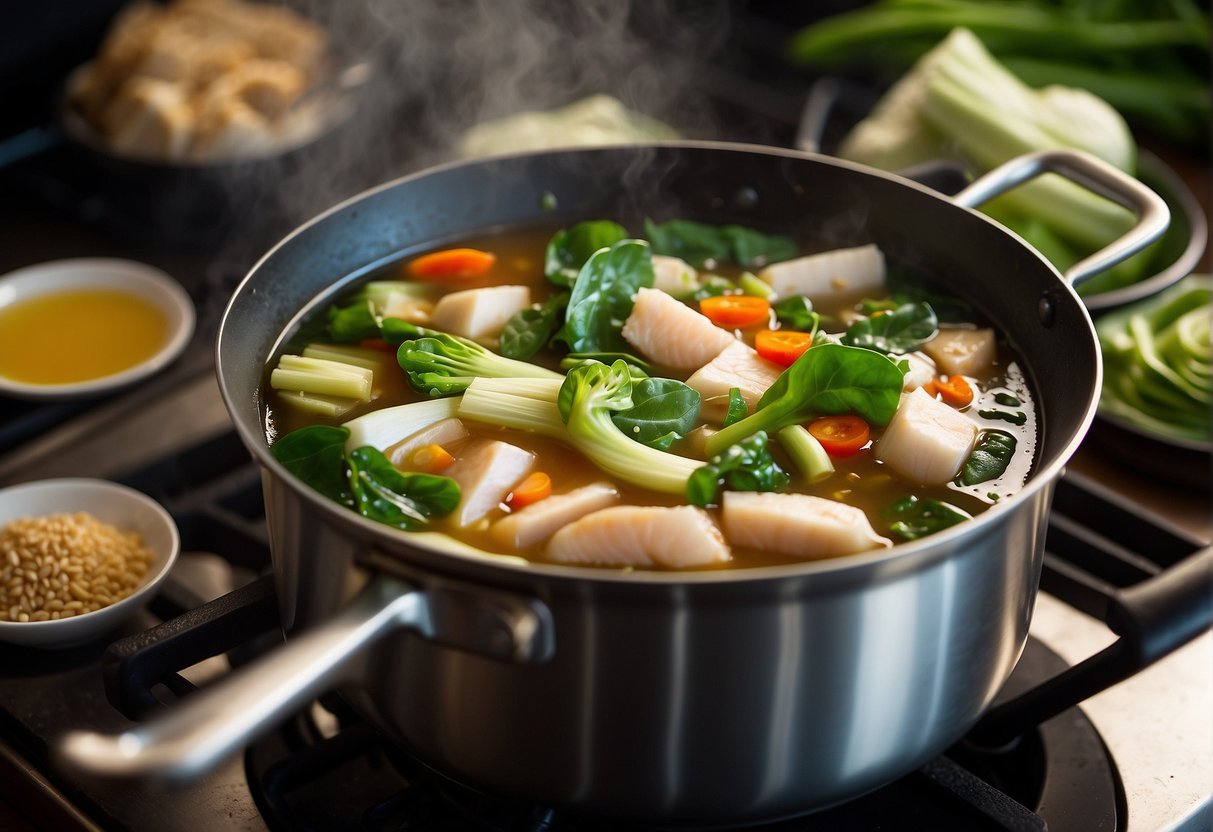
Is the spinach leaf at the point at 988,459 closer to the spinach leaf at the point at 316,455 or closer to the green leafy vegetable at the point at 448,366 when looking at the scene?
the green leafy vegetable at the point at 448,366

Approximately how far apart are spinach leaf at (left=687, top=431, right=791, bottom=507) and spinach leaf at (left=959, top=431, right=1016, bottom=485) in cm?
29

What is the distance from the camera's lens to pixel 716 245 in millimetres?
2211

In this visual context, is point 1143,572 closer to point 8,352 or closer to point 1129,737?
point 1129,737

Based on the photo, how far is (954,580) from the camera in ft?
4.15

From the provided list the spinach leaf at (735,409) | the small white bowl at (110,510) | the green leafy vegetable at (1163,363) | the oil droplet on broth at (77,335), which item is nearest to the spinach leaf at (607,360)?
the spinach leaf at (735,409)

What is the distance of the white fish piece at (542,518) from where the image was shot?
151cm

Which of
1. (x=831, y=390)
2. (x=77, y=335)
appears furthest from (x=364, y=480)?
(x=77, y=335)

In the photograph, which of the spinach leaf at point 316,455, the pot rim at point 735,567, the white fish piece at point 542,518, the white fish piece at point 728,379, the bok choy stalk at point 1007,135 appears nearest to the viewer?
the pot rim at point 735,567

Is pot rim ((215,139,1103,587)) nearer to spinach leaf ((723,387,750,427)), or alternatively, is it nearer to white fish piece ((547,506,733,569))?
white fish piece ((547,506,733,569))

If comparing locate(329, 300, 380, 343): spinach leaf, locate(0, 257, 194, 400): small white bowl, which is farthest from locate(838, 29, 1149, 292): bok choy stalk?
locate(0, 257, 194, 400): small white bowl

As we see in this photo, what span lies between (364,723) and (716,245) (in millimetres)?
1074

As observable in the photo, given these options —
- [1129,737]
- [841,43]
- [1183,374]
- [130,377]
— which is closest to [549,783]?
[1129,737]

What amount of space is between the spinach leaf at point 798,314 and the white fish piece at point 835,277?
0.10 ft

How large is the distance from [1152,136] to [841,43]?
3.13ft
